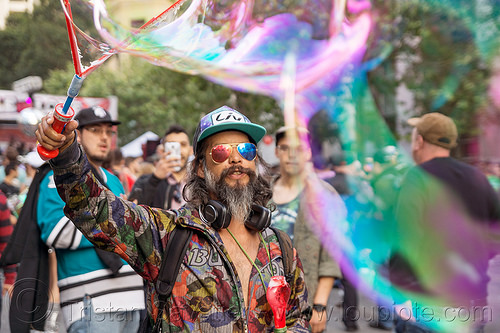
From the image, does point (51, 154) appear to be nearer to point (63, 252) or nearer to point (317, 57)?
point (63, 252)

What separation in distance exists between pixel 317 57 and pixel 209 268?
3.63 meters

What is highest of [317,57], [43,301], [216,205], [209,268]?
[317,57]

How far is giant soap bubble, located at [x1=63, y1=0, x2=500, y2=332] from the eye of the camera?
3746 millimetres

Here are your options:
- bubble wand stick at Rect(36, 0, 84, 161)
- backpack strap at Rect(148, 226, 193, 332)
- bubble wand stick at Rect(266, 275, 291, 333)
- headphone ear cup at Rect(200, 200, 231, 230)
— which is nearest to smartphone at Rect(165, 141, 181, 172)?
headphone ear cup at Rect(200, 200, 231, 230)

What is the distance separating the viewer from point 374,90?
18.5 feet

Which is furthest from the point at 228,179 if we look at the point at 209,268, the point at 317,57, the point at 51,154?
the point at 317,57

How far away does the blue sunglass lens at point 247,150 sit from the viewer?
2.62m

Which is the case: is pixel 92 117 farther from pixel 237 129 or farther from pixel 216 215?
pixel 216 215

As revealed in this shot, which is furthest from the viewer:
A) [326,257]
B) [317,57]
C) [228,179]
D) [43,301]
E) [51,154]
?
[317,57]

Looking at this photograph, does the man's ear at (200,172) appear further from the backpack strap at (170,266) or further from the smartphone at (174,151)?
the smartphone at (174,151)

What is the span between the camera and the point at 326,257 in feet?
14.7

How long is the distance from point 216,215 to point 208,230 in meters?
0.07

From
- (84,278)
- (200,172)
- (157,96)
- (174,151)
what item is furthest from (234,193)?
(157,96)

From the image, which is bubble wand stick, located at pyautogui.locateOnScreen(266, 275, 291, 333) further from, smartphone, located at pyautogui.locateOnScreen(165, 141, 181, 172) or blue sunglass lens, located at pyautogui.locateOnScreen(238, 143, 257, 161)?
smartphone, located at pyautogui.locateOnScreen(165, 141, 181, 172)
